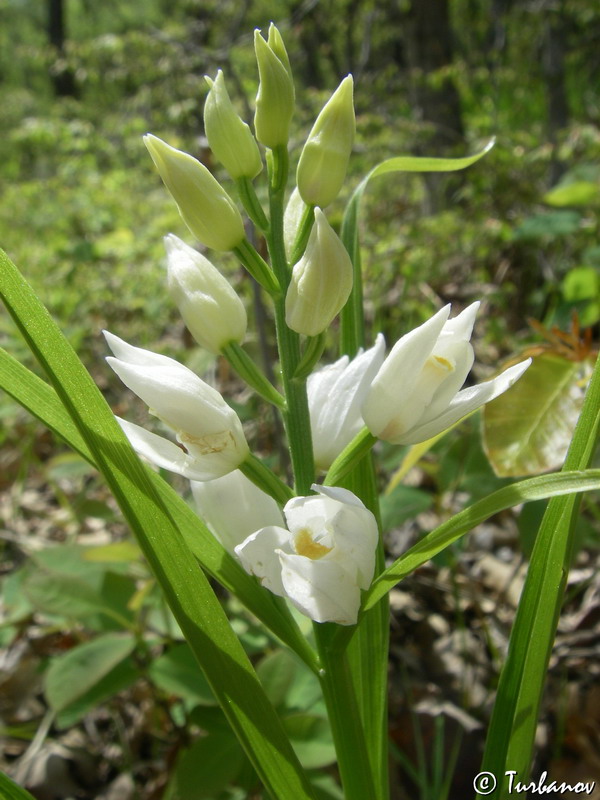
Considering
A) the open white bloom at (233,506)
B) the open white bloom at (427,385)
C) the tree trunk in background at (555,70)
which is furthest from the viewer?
the tree trunk in background at (555,70)

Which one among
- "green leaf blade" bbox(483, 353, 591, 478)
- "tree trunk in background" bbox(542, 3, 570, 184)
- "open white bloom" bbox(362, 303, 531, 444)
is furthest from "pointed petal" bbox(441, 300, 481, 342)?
"tree trunk in background" bbox(542, 3, 570, 184)

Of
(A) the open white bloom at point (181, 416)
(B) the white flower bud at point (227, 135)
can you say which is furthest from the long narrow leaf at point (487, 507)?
(B) the white flower bud at point (227, 135)

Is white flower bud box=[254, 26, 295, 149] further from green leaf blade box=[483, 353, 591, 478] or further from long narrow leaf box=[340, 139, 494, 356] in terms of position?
green leaf blade box=[483, 353, 591, 478]

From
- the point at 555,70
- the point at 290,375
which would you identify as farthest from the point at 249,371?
the point at 555,70

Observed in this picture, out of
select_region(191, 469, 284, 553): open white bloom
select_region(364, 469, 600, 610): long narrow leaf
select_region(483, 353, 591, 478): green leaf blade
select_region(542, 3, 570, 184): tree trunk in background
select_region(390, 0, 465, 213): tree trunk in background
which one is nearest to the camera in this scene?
select_region(364, 469, 600, 610): long narrow leaf

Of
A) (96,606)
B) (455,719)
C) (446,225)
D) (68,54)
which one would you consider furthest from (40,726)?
(68,54)

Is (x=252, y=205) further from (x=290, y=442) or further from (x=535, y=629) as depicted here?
(x=535, y=629)

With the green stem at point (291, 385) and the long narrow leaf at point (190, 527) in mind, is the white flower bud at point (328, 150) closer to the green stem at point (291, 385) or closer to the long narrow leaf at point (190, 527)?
the green stem at point (291, 385)

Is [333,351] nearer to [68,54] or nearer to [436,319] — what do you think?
[436,319]
